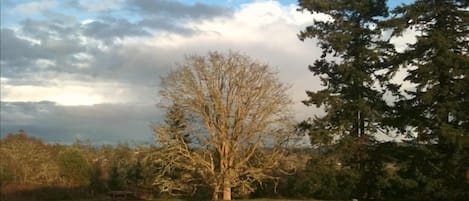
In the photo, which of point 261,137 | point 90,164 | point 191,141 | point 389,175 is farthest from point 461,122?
point 90,164

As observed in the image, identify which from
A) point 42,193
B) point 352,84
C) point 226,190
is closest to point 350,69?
point 352,84

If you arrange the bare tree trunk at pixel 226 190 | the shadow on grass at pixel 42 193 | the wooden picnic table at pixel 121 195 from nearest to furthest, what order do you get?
the bare tree trunk at pixel 226 190 → the wooden picnic table at pixel 121 195 → the shadow on grass at pixel 42 193

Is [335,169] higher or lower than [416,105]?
lower

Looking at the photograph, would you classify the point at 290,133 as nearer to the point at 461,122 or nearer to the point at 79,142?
the point at 461,122

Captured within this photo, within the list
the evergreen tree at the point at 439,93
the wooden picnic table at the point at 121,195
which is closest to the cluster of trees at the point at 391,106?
the evergreen tree at the point at 439,93

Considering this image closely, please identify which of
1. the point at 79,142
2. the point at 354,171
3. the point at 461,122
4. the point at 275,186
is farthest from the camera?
the point at 79,142

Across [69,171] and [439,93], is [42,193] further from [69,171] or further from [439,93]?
[439,93]

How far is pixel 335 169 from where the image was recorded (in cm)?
4541

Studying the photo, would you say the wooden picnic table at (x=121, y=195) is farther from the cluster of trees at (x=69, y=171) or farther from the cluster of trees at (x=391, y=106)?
the cluster of trees at (x=391, y=106)

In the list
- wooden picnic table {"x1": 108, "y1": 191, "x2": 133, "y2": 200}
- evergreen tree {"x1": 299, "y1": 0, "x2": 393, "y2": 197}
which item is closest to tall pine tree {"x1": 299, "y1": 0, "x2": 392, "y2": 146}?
evergreen tree {"x1": 299, "y1": 0, "x2": 393, "y2": 197}

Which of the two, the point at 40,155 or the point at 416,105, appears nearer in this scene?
the point at 416,105

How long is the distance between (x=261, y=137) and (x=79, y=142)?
90.6 feet

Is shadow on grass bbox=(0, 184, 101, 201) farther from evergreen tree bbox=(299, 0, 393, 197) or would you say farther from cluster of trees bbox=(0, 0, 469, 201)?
evergreen tree bbox=(299, 0, 393, 197)

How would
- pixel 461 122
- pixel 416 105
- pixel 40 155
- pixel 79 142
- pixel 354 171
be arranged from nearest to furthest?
pixel 461 122
pixel 416 105
pixel 354 171
pixel 40 155
pixel 79 142
